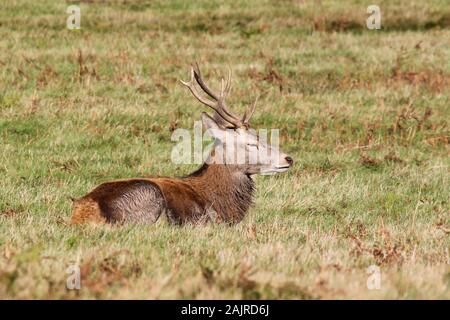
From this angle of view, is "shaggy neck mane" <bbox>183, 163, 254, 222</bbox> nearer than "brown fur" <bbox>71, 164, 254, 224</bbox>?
No

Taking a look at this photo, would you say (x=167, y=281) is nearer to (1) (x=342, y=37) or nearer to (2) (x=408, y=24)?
(1) (x=342, y=37)

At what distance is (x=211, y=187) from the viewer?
10664 millimetres

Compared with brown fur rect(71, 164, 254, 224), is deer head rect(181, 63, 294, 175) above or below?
above

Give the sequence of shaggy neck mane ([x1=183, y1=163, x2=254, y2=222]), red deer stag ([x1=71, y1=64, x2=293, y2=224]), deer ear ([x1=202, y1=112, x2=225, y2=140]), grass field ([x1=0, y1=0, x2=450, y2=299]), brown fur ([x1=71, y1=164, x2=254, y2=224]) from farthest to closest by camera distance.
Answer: deer ear ([x1=202, y1=112, x2=225, y2=140]), shaggy neck mane ([x1=183, y1=163, x2=254, y2=222]), red deer stag ([x1=71, y1=64, x2=293, y2=224]), brown fur ([x1=71, y1=164, x2=254, y2=224]), grass field ([x1=0, y1=0, x2=450, y2=299])

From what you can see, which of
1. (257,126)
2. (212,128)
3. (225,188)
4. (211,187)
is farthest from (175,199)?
(257,126)

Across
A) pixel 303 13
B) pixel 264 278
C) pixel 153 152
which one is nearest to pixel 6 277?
pixel 264 278

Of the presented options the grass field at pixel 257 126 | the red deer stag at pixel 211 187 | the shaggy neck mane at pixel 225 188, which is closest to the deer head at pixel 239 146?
the red deer stag at pixel 211 187

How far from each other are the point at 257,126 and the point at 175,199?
6.55 metres

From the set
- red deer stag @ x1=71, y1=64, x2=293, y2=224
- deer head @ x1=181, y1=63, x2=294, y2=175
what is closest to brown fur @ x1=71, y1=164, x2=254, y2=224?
red deer stag @ x1=71, y1=64, x2=293, y2=224

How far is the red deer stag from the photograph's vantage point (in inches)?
371

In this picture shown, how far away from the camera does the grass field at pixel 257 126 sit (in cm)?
666

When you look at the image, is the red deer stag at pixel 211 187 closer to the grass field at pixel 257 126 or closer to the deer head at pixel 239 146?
the deer head at pixel 239 146

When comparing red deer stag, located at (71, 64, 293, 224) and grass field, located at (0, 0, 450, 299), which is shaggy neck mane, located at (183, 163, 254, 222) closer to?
red deer stag, located at (71, 64, 293, 224)

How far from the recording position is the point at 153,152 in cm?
1428
